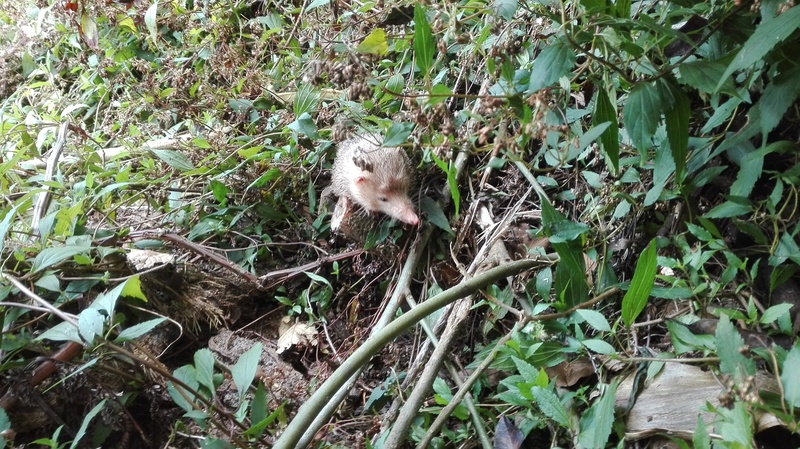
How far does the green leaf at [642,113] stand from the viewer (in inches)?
59.1

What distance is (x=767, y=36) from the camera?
1263mm

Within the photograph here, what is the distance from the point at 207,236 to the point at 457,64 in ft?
4.92

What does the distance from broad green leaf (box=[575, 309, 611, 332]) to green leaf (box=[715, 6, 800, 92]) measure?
70 cm

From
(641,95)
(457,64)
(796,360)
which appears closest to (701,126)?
(641,95)

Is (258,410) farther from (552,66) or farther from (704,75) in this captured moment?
(704,75)

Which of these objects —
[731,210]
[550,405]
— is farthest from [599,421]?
[731,210]

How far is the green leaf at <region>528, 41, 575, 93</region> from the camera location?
1.45 m

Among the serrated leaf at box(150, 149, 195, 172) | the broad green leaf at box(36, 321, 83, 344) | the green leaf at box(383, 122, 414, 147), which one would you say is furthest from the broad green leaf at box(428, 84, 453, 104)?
the serrated leaf at box(150, 149, 195, 172)

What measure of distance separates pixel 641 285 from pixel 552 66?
637mm

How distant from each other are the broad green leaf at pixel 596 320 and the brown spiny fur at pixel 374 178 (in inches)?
43.2

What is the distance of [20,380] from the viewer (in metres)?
2.07

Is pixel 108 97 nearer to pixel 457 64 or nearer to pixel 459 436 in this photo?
pixel 457 64

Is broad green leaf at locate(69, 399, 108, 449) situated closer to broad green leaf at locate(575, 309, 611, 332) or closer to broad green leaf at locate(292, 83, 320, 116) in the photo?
broad green leaf at locate(292, 83, 320, 116)

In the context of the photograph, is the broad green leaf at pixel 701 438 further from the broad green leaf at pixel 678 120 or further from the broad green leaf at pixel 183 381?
the broad green leaf at pixel 183 381
